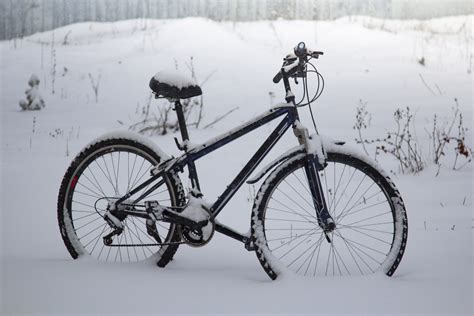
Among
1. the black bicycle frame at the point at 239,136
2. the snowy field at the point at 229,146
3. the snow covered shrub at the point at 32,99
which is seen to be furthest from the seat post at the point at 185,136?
the snow covered shrub at the point at 32,99

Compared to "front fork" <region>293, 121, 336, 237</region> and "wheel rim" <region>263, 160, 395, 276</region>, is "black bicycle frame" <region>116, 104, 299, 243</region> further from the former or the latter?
"wheel rim" <region>263, 160, 395, 276</region>

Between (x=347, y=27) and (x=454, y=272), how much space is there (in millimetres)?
11382

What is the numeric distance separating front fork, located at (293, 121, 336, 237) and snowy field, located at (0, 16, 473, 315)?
33cm

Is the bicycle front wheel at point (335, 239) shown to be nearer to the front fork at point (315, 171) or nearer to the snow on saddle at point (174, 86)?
the front fork at point (315, 171)

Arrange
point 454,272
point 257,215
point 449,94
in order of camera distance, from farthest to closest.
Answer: point 449,94, point 454,272, point 257,215

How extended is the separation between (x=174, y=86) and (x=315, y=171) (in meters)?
0.94

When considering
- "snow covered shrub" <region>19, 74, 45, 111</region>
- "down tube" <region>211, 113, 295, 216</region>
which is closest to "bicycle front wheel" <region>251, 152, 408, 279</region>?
"down tube" <region>211, 113, 295, 216</region>

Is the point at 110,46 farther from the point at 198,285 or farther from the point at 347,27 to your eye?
the point at 198,285

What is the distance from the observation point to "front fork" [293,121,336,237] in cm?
304

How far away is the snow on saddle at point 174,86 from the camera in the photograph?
3.14m

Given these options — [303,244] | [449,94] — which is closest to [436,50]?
[449,94]

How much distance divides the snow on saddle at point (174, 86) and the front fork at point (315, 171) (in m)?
Result: 0.64

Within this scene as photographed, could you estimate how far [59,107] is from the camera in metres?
8.75

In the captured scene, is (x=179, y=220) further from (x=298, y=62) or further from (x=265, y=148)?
(x=298, y=62)
